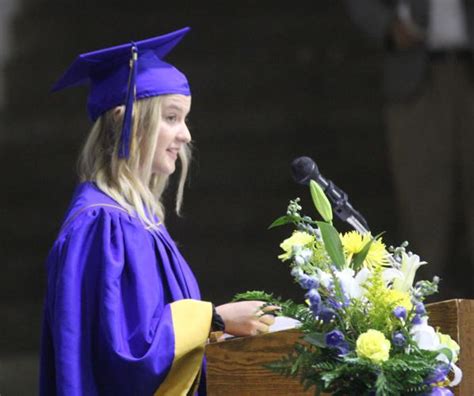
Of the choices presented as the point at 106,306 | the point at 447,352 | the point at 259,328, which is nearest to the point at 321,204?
the point at 447,352

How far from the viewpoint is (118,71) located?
412 centimetres

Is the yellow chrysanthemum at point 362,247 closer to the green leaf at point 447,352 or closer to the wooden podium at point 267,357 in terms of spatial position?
the wooden podium at point 267,357

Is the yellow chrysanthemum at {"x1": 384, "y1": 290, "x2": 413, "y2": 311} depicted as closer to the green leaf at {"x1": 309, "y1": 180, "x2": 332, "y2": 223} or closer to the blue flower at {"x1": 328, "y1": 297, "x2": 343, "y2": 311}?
the blue flower at {"x1": 328, "y1": 297, "x2": 343, "y2": 311}

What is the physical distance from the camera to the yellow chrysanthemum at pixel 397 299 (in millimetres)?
3018

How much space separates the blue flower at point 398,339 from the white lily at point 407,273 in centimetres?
12

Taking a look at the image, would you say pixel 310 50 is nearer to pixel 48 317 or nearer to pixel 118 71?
pixel 118 71

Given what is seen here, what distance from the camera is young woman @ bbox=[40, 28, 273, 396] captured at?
11.9 feet

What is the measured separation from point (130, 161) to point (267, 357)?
2.82 feet

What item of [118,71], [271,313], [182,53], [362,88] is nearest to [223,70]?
[182,53]

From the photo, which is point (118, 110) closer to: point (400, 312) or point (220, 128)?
point (400, 312)

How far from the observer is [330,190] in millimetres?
3750

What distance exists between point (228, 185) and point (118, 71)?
122 inches

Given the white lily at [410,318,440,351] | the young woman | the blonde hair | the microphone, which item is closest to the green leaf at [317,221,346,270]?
the white lily at [410,318,440,351]


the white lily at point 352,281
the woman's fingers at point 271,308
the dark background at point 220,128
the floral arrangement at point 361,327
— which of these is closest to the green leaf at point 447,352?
the floral arrangement at point 361,327
